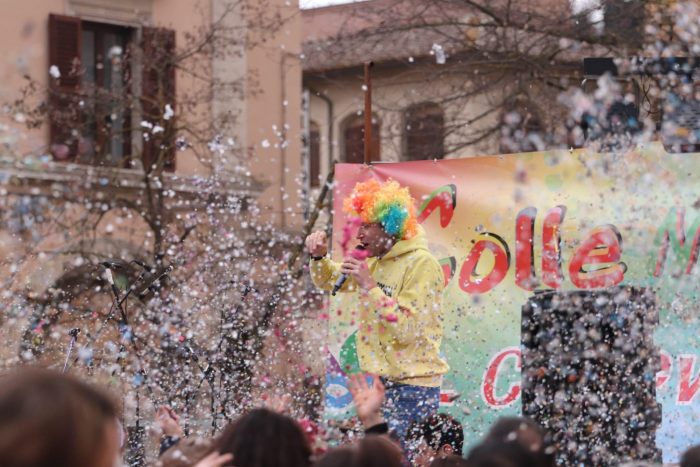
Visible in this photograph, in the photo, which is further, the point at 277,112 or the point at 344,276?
the point at 277,112

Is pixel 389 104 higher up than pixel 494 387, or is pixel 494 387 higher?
pixel 389 104

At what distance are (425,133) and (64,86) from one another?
12.9 ft

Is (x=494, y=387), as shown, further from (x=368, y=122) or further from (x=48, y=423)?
(x=48, y=423)

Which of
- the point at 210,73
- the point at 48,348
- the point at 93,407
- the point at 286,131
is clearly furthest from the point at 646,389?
the point at 286,131

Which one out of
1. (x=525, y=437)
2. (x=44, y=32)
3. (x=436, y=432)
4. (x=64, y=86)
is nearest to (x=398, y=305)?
(x=436, y=432)

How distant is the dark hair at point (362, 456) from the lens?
336cm

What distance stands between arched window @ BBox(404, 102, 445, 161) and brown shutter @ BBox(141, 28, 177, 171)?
274cm

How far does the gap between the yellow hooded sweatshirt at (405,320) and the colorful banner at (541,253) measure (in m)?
1.21

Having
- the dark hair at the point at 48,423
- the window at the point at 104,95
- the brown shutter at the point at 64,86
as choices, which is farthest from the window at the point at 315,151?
the dark hair at the point at 48,423

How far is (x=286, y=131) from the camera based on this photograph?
17.7 m

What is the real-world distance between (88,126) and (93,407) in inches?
481

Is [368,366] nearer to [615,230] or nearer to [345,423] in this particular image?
[345,423]

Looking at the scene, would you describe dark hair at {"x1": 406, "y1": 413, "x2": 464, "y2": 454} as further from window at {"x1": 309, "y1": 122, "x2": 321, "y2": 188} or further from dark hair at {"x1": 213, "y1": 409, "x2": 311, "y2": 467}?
window at {"x1": 309, "y1": 122, "x2": 321, "y2": 188}

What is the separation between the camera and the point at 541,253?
24.8 feet
